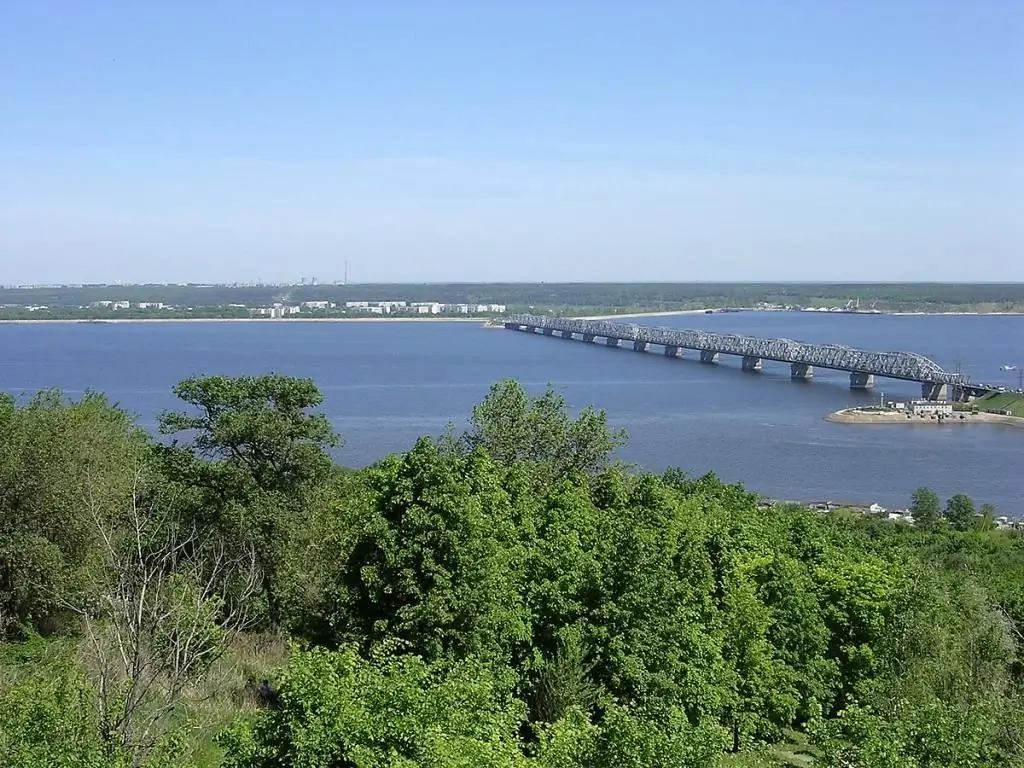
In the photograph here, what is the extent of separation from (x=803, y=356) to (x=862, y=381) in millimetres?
4578

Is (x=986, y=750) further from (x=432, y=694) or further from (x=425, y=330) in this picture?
(x=425, y=330)

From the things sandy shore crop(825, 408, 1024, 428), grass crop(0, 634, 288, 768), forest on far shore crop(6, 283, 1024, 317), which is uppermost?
forest on far shore crop(6, 283, 1024, 317)

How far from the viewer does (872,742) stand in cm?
463

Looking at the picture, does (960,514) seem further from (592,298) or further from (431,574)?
(592,298)

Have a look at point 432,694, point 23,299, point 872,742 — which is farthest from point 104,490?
point 23,299

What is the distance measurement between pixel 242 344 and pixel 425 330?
20.4m

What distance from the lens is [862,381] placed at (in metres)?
44.3

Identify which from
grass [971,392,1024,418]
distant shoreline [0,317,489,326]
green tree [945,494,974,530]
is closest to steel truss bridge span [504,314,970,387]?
grass [971,392,1024,418]

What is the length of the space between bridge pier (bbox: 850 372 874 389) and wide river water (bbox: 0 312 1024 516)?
36 centimetres

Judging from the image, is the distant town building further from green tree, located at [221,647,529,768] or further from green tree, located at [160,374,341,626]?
green tree, located at [221,647,529,768]

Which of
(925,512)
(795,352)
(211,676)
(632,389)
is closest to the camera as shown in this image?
(211,676)

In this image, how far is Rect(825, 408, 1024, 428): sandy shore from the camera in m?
34.7

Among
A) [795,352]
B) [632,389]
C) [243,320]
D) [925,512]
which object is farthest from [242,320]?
[925,512]

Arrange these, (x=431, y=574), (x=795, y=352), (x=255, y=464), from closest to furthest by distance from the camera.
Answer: (x=431, y=574) → (x=255, y=464) → (x=795, y=352)
